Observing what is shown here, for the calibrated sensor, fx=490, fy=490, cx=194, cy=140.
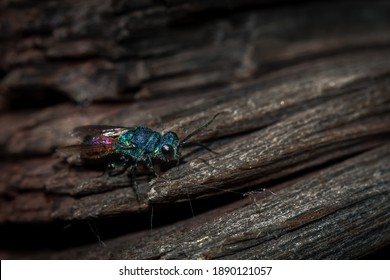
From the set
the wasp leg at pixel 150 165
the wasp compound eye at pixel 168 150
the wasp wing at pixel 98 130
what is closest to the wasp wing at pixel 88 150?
the wasp wing at pixel 98 130

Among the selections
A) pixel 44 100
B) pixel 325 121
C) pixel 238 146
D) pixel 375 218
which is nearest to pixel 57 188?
pixel 44 100

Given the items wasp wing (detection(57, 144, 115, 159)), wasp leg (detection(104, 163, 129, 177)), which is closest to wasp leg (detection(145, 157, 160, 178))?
wasp leg (detection(104, 163, 129, 177))

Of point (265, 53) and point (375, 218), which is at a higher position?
point (265, 53)

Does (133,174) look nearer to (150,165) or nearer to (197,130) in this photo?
(150,165)

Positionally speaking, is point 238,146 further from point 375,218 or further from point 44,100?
point 44,100

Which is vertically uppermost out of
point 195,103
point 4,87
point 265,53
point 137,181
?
point 4,87

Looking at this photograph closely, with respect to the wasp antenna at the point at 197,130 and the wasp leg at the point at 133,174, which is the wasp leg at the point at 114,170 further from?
the wasp antenna at the point at 197,130
